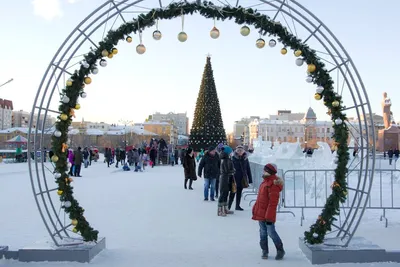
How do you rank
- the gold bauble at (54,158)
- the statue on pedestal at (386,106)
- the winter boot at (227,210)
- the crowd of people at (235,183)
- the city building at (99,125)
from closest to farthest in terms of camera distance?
the crowd of people at (235,183), the gold bauble at (54,158), the winter boot at (227,210), the statue on pedestal at (386,106), the city building at (99,125)

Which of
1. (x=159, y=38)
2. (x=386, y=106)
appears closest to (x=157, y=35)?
(x=159, y=38)

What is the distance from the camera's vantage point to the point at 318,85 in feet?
22.9

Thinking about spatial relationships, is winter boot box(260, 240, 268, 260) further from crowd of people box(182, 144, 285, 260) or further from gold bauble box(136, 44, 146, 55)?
gold bauble box(136, 44, 146, 55)

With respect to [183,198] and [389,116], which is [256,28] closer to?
[183,198]

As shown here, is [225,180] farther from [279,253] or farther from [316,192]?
[279,253]

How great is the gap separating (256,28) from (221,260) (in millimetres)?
3622

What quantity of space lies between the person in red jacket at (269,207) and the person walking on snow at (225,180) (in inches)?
150

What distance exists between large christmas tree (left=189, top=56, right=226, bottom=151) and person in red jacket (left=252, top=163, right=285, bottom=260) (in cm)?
3088

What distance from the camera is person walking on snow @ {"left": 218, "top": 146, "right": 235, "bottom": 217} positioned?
10414 mm

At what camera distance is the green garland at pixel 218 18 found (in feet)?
22.0

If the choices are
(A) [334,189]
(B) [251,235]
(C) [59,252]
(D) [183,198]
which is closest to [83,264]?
(C) [59,252]

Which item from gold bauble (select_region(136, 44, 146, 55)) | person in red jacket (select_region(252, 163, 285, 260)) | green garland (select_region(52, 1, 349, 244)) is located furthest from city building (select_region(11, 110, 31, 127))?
person in red jacket (select_region(252, 163, 285, 260))

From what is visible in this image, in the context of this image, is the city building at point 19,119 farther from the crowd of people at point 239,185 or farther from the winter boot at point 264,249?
the winter boot at point 264,249

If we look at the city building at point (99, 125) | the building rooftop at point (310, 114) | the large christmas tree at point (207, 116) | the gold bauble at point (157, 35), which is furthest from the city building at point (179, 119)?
the gold bauble at point (157, 35)
